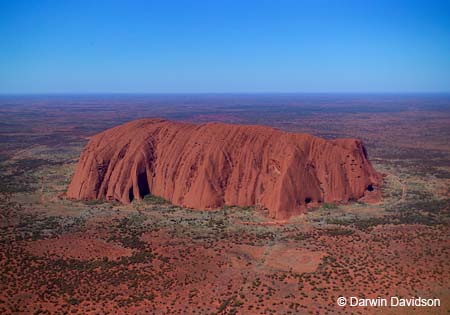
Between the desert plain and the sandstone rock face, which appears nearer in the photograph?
the desert plain

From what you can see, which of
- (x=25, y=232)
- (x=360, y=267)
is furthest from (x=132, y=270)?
(x=360, y=267)

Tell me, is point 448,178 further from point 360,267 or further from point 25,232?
point 25,232

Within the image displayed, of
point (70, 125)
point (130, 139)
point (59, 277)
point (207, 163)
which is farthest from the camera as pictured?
point (70, 125)

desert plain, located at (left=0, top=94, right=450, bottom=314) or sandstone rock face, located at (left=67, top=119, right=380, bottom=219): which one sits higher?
sandstone rock face, located at (left=67, top=119, right=380, bottom=219)

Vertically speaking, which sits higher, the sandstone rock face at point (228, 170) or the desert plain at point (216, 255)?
the sandstone rock face at point (228, 170)

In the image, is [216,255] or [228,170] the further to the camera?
[228,170]

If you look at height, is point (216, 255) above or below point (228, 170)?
below

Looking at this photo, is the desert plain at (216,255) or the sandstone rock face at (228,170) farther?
the sandstone rock face at (228,170)

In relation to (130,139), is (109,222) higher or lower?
lower
